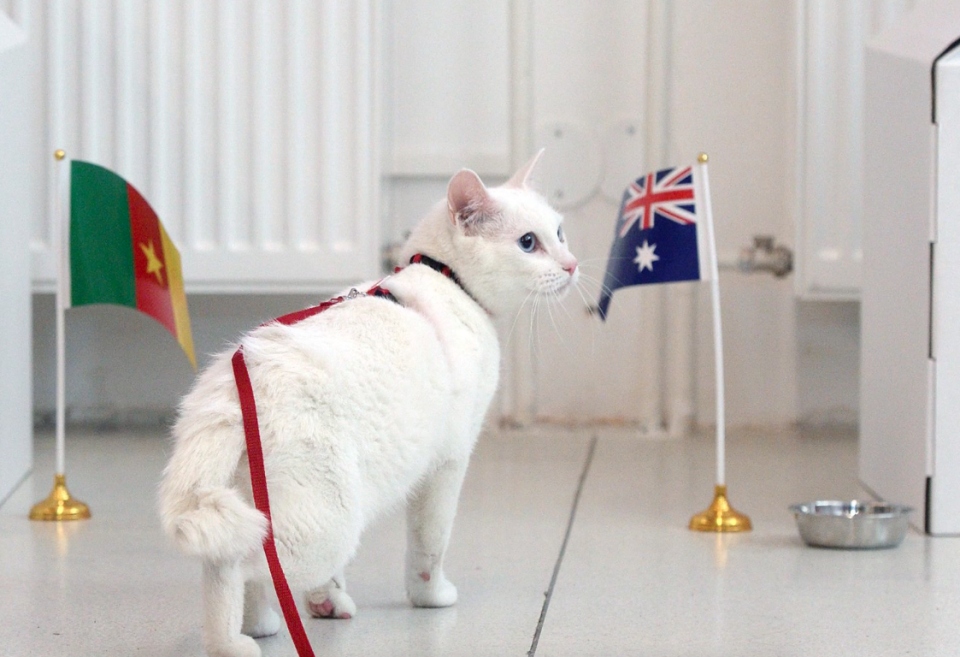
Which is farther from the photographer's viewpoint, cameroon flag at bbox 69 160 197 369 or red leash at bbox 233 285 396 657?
cameroon flag at bbox 69 160 197 369

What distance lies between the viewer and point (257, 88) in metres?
2.18

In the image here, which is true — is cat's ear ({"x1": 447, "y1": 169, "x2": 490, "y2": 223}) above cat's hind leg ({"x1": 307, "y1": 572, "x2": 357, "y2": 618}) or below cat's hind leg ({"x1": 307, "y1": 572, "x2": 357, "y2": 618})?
above

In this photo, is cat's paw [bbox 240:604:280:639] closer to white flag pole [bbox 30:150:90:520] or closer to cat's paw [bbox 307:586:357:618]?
cat's paw [bbox 307:586:357:618]

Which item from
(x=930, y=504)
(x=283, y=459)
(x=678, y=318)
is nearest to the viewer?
(x=283, y=459)

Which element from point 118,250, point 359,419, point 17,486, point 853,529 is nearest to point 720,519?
point 853,529

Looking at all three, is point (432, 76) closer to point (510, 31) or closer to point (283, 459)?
point (510, 31)

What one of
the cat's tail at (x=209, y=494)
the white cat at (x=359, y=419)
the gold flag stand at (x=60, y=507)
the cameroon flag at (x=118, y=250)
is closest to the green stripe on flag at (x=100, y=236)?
the cameroon flag at (x=118, y=250)

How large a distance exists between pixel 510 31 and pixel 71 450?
133cm

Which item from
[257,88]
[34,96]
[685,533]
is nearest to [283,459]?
[685,533]

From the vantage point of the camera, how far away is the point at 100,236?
1731 millimetres

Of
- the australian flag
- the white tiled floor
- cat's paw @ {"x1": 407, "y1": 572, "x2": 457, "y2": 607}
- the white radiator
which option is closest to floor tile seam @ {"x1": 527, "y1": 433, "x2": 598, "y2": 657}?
the white tiled floor

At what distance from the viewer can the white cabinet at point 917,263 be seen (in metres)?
1.52

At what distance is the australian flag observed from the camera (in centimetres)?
167

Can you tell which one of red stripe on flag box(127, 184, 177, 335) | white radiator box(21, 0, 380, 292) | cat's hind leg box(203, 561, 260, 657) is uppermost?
white radiator box(21, 0, 380, 292)
